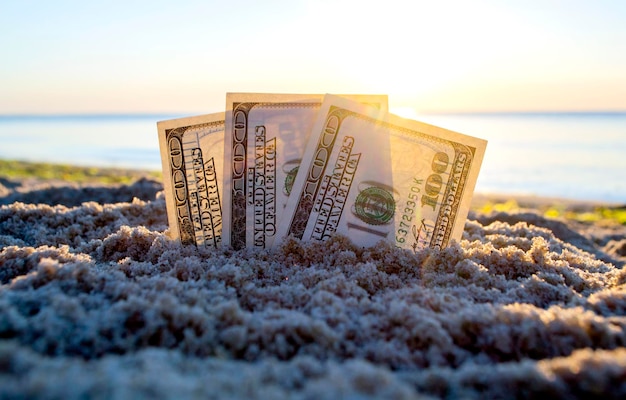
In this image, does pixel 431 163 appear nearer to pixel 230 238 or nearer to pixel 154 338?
pixel 230 238

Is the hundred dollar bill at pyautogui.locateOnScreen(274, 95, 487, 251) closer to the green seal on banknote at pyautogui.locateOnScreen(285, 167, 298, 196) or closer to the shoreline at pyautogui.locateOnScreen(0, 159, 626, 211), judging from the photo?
the green seal on banknote at pyautogui.locateOnScreen(285, 167, 298, 196)

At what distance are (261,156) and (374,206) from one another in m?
0.84

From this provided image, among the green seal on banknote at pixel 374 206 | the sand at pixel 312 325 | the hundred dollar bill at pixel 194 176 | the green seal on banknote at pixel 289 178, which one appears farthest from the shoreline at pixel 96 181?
the sand at pixel 312 325

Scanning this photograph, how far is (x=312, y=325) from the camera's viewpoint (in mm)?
1637

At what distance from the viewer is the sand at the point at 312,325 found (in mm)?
1265

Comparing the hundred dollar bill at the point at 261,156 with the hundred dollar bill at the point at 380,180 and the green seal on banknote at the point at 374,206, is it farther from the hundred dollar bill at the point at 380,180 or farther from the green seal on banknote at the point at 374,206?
the green seal on banknote at the point at 374,206

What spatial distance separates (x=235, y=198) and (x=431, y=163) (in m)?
1.34

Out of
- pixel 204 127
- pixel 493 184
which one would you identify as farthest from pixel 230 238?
pixel 493 184

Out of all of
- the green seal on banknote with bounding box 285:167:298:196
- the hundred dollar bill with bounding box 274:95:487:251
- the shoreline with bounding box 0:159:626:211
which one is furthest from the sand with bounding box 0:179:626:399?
the shoreline with bounding box 0:159:626:211

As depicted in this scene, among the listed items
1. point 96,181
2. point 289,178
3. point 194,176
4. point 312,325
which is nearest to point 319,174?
point 289,178

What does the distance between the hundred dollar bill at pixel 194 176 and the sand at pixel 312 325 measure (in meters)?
0.27

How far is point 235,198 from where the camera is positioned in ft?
10.0

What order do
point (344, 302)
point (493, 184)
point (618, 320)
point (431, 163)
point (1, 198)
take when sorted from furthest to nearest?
point (493, 184), point (1, 198), point (431, 163), point (344, 302), point (618, 320)

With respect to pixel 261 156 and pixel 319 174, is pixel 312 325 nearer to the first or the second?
pixel 319 174
